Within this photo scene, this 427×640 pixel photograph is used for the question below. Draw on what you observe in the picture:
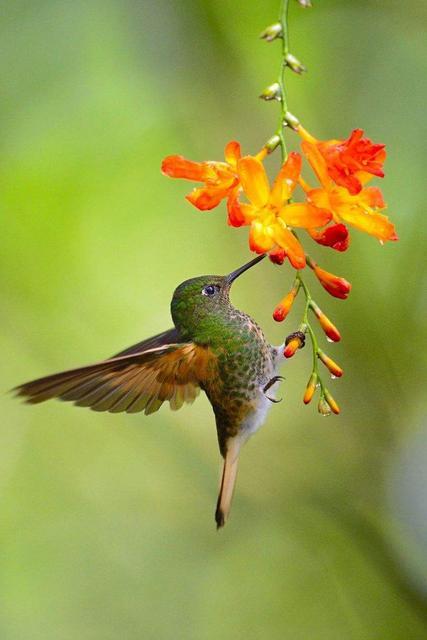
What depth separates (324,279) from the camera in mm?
2012

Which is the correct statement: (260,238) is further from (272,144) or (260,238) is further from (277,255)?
(272,144)

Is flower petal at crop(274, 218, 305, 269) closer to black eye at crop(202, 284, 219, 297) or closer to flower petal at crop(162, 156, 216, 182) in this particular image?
flower petal at crop(162, 156, 216, 182)

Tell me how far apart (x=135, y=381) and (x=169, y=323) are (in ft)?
7.03

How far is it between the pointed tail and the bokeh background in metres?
1.53

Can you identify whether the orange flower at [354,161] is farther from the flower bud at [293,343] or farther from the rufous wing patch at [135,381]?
the rufous wing patch at [135,381]

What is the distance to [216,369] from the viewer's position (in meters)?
2.47

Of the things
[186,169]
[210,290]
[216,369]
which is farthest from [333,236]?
[216,369]

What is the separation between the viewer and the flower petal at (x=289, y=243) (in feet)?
6.07

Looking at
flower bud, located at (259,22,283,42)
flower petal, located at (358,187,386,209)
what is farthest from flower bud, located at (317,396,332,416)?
flower bud, located at (259,22,283,42)

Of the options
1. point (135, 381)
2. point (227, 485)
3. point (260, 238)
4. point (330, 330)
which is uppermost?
point (260, 238)

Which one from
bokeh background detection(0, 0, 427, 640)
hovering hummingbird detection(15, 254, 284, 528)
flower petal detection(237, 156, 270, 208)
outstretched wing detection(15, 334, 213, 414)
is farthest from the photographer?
bokeh background detection(0, 0, 427, 640)

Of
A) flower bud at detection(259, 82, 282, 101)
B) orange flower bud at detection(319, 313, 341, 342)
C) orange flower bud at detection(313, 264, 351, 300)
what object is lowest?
orange flower bud at detection(319, 313, 341, 342)

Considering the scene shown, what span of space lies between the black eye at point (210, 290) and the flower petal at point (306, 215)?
1.78 feet

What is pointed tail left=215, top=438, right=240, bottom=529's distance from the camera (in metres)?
2.45
